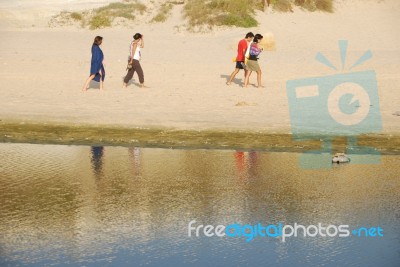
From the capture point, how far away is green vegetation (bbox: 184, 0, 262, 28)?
108 feet

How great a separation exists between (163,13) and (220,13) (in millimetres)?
2182

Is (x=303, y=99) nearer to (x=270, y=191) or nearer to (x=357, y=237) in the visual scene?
(x=270, y=191)

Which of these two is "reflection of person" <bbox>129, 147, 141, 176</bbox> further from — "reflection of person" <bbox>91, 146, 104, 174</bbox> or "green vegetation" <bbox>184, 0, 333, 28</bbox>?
"green vegetation" <bbox>184, 0, 333, 28</bbox>

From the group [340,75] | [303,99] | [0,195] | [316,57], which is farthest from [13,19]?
[0,195]

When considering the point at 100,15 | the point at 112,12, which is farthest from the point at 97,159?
the point at 112,12

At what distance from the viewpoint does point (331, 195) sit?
10.8m

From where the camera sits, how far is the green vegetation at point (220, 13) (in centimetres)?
3303

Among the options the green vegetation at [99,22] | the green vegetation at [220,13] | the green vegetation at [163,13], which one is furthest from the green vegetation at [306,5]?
the green vegetation at [99,22]

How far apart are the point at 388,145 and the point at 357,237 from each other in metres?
6.03

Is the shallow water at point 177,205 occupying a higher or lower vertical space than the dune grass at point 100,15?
lower

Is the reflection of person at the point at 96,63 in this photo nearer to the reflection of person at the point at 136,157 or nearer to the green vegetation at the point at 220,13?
the reflection of person at the point at 136,157

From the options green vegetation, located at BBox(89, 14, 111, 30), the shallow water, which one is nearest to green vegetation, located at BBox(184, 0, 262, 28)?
green vegetation, located at BBox(89, 14, 111, 30)

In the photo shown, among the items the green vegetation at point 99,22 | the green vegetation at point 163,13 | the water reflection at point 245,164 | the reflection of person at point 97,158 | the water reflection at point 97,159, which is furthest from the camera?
the green vegetation at point 163,13

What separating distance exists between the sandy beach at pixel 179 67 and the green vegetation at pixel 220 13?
518 mm
